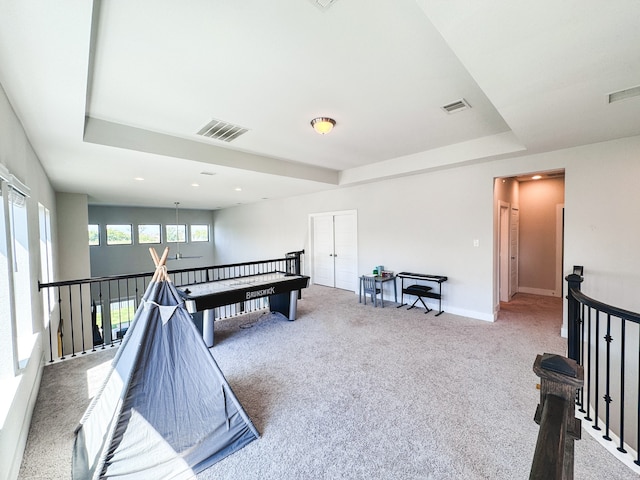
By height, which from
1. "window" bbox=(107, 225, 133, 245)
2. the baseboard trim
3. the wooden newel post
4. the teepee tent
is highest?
"window" bbox=(107, 225, 133, 245)

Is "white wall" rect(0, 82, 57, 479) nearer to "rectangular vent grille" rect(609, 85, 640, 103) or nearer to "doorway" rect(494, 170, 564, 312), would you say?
"rectangular vent grille" rect(609, 85, 640, 103)

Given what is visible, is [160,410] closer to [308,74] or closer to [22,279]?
[22,279]

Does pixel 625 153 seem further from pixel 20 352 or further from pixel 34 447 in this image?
pixel 20 352

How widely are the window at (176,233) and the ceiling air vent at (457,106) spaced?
1144 centimetres

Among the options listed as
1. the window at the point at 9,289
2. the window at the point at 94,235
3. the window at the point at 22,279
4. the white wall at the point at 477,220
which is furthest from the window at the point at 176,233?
the window at the point at 9,289

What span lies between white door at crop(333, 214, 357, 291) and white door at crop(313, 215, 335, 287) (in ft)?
0.54

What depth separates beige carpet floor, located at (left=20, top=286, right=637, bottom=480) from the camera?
1844 millimetres

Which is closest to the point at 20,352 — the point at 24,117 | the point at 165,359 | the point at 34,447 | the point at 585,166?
the point at 34,447

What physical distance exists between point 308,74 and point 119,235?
432 inches

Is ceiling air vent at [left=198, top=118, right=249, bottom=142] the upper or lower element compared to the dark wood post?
upper

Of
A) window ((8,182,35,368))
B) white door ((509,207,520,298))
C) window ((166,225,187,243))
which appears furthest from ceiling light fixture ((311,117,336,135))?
window ((166,225,187,243))

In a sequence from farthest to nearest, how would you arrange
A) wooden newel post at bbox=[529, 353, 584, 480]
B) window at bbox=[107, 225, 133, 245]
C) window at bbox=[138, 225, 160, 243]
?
1. window at bbox=[138, 225, 160, 243]
2. window at bbox=[107, 225, 133, 245]
3. wooden newel post at bbox=[529, 353, 584, 480]

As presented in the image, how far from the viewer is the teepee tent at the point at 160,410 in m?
1.75

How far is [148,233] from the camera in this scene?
36.0 ft
